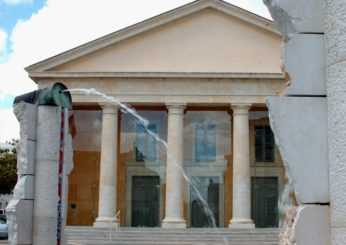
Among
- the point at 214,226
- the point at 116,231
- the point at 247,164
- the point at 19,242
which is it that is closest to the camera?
the point at 19,242

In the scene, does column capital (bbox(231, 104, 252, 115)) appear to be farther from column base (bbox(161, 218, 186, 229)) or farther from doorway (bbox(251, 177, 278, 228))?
column base (bbox(161, 218, 186, 229))

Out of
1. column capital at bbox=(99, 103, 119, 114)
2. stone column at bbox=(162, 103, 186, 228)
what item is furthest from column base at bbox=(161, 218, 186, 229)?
column capital at bbox=(99, 103, 119, 114)

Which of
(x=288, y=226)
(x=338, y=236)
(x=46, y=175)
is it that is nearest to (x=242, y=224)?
(x=46, y=175)

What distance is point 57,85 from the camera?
28.8ft

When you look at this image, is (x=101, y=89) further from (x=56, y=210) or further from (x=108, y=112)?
(x=56, y=210)

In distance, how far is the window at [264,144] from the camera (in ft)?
125

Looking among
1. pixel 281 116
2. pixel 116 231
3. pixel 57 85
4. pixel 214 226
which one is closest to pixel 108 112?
pixel 116 231

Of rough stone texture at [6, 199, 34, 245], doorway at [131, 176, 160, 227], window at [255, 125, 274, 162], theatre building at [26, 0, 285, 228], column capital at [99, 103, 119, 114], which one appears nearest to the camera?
rough stone texture at [6, 199, 34, 245]

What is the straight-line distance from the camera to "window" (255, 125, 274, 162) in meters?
38.0

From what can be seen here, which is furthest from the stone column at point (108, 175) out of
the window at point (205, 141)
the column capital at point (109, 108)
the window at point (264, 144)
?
the window at point (264, 144)

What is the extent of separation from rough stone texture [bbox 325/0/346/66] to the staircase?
25760mm

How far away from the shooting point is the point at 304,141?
3.96m

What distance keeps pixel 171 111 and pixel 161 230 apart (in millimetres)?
7302

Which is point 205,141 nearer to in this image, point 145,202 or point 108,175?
point 145,202
